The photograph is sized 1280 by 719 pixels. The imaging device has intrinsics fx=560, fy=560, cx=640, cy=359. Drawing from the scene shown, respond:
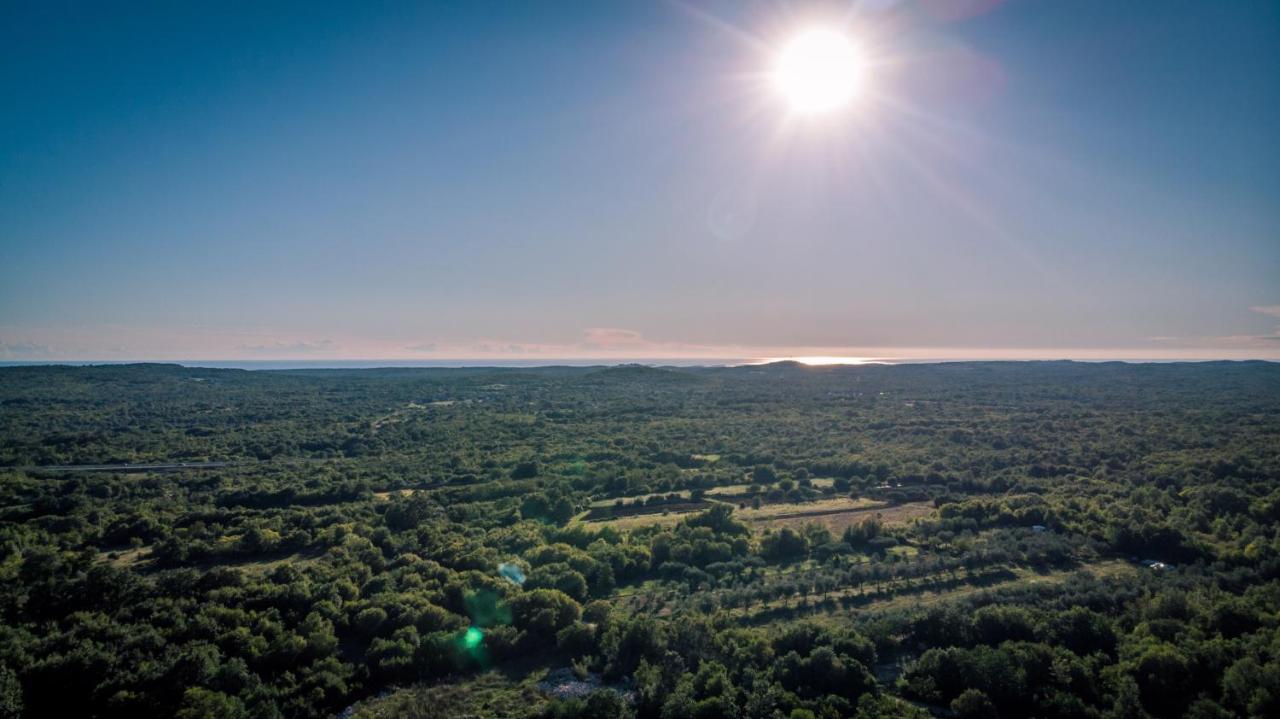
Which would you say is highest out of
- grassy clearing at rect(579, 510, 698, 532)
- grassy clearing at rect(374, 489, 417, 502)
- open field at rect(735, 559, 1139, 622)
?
grassy clearing at rect(374, 489, 417, 502)

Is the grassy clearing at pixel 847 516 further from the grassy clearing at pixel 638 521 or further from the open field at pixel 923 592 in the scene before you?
the open field at pixel 923 592

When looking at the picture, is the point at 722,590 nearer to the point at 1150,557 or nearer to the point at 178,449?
the point at 1150,557

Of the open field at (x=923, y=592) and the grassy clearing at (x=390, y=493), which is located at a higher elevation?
the grassy clearing at (x=390, y=493)

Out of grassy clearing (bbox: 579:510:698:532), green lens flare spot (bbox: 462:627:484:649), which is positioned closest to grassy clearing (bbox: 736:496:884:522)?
grassy clearing (bbox: 579:510:698:532)

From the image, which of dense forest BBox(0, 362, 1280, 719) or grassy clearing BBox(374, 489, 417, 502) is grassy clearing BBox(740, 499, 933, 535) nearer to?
dense forest BBox(0, 362, 1280, 719)

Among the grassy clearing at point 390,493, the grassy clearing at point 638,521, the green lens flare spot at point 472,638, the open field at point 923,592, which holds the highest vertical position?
the green lens flare spot at point 472,638

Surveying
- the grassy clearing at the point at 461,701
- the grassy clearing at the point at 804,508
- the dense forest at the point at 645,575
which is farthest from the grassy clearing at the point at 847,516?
the grassy clearing at the point at 461,701

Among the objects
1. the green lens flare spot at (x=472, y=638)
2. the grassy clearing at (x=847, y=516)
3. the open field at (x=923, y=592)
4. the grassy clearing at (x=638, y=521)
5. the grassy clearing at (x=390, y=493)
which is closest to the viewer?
the green lens flare spot at (x=472, y=638)

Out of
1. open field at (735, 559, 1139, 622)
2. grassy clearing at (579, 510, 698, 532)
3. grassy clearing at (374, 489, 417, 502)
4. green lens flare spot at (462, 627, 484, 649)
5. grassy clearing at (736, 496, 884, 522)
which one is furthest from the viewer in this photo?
grassy clearing at (374, 489, 417, 502)

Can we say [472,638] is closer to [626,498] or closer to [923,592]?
[923,592]
